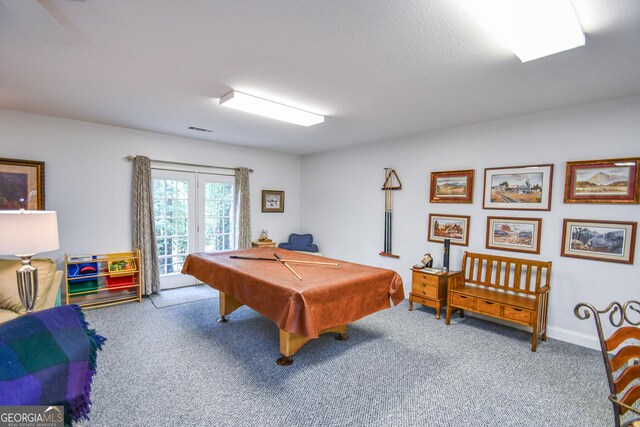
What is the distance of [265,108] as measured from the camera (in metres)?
3.17

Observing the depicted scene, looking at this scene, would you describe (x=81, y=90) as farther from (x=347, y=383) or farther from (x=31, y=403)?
(x=347, y=383)

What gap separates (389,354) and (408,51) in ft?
8.49

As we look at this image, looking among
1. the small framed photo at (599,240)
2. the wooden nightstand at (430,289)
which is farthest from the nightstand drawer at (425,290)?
the small framed photo at (599,240)

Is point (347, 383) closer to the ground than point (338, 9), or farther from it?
closer to the ground

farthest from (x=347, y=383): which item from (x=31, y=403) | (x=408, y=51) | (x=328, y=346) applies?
(x=408, y=51)

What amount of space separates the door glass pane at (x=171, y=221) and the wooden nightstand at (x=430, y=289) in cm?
370

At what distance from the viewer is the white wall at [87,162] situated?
146 inches

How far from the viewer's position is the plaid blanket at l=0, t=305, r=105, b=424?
1018mm

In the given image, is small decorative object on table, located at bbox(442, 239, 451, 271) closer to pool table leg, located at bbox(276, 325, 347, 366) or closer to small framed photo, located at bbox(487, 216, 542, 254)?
small framed photo, located at bbox(487, 216, 542, 254)

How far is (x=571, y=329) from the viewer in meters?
3.15

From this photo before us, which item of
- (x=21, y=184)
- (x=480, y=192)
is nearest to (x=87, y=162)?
(x=21, y=184)

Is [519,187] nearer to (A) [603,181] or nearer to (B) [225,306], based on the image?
(A) [603,181]

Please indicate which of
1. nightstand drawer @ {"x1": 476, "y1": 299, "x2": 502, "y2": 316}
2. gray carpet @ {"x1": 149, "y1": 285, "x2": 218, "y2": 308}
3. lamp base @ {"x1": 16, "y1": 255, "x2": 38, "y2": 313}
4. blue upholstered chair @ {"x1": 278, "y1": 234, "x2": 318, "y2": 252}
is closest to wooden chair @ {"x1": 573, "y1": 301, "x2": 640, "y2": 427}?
nightstand drawer @ {"x1": 476, "y1": 299, "x2": 502, "y2": 316}

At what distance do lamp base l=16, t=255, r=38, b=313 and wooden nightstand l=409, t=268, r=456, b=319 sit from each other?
3.88 m
